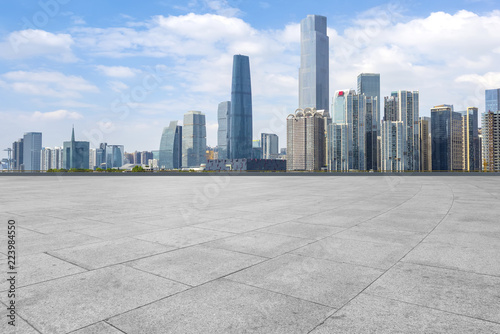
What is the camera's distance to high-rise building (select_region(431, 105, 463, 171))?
554 ft

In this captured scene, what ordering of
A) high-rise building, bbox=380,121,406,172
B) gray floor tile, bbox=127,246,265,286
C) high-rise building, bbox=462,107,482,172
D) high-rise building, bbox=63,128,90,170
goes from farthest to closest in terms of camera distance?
high-rise building, bbox=462,107,482,172, high-rise building, bbox=380,121,406,172, high-rise building, bbox=63,128,90,170, gray floor tile, bbox=127,246,265,286

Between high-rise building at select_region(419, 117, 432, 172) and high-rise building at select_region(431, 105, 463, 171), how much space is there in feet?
14.2

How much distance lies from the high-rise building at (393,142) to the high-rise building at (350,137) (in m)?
17.4

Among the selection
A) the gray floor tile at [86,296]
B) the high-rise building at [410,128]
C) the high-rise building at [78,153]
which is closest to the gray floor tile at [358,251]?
the gray floor tile at [86,296]

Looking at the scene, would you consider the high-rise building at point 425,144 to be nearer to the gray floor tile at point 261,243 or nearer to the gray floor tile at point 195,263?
the gray floor tile at point 261,243

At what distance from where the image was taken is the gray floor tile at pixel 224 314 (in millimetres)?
3270

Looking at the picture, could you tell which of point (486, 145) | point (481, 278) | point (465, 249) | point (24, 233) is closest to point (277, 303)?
point (481, 278)

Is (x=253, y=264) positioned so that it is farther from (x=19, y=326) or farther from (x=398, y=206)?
(x=398, y=206)

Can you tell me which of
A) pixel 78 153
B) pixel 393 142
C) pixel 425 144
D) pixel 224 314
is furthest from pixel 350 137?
pixel 224 314

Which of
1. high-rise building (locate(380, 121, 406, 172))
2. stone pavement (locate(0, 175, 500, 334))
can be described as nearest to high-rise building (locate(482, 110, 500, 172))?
high-rise building (locate(380, 121, 406, 172))

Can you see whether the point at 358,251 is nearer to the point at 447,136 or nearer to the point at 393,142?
the point at 393,142

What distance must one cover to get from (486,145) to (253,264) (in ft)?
562

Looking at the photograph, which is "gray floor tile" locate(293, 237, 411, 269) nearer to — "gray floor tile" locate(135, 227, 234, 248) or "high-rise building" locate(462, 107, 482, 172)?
"gray floor tile" locate(135, 227, 234, 248)

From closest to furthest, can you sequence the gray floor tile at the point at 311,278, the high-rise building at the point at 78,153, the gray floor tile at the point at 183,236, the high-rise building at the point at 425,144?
the gray floor tile at the point at 311,278
the gray floor tile at the point at 183,236
the high-rise building at the point at 78,153
the high-rise building at the point at 425,144
